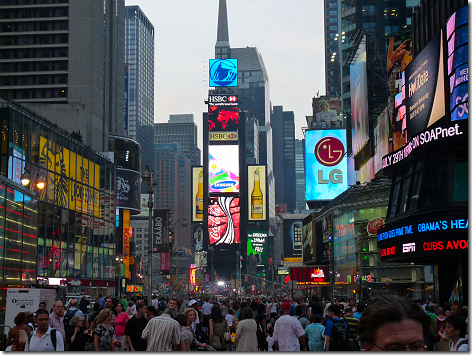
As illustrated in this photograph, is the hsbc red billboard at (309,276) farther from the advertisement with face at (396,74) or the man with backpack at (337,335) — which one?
the man with backpack at (337,335)

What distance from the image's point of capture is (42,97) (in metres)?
108

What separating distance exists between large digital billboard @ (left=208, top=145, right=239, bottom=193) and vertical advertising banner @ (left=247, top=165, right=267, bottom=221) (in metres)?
11.3

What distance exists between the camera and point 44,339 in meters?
10.7

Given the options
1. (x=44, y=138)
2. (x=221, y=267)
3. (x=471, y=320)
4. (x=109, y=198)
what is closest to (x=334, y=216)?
(x=109, y=198)

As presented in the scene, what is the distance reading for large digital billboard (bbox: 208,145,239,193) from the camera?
17300cm

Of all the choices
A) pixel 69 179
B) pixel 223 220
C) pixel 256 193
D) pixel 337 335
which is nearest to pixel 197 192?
pixel 223 220

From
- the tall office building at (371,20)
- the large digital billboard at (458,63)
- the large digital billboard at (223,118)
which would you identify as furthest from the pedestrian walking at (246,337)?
the large digital billboard at (223,118)

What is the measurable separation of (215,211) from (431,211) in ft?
491

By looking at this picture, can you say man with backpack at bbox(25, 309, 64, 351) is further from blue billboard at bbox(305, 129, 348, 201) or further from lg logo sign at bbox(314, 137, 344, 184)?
lg logo sign at bbox(314, 137, 344, 184)

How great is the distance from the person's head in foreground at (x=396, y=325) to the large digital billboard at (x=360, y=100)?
66.1 metres

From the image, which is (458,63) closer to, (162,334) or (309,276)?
(162,334)

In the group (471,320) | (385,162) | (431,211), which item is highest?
(385,162)

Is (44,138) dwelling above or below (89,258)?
above

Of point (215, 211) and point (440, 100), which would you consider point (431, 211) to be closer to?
point (440, 100)
